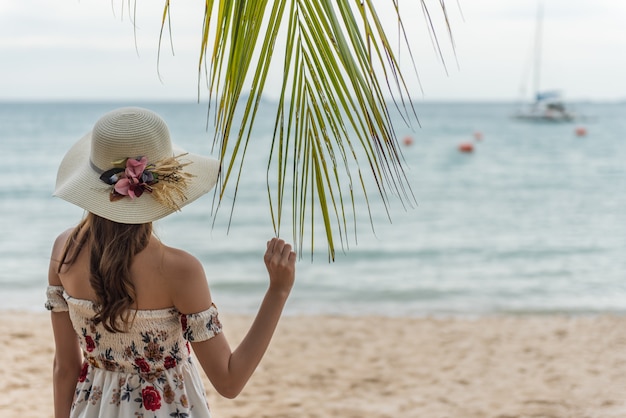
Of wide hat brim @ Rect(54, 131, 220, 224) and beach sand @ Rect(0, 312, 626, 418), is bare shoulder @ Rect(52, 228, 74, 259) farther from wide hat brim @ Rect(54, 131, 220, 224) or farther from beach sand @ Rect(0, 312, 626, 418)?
beach sand @ Rect(0, 312, 626, 418)

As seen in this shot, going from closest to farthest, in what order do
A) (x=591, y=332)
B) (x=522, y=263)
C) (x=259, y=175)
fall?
1. (x=591, y=332)
2. (x=522, y=263)
3. (x=259, y=175)

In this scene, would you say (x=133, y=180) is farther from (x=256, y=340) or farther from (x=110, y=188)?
(x=256, y=340)

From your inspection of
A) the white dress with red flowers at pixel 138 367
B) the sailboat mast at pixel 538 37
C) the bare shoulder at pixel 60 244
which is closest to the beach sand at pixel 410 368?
the white dress with red flowers at pixel 138 367

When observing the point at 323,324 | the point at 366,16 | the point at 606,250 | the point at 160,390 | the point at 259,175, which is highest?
the point at 366,16

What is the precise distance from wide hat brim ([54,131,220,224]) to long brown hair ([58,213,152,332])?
48 millimetres

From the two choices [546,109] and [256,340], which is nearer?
[256,340]

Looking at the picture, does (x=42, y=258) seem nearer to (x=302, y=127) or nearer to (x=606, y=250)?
(x=606, y=250)

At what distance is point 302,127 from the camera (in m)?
1.12

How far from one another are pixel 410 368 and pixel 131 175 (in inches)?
188

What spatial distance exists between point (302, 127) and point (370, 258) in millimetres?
10542

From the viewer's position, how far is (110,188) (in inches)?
63.6

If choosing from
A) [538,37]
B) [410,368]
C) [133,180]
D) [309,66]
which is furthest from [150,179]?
[538,37]

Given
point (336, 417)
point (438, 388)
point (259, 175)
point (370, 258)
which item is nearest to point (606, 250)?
point (370, 258)

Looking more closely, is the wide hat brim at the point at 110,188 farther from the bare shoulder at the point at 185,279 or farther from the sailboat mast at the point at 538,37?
the sailboat mast at the point at 538,37
